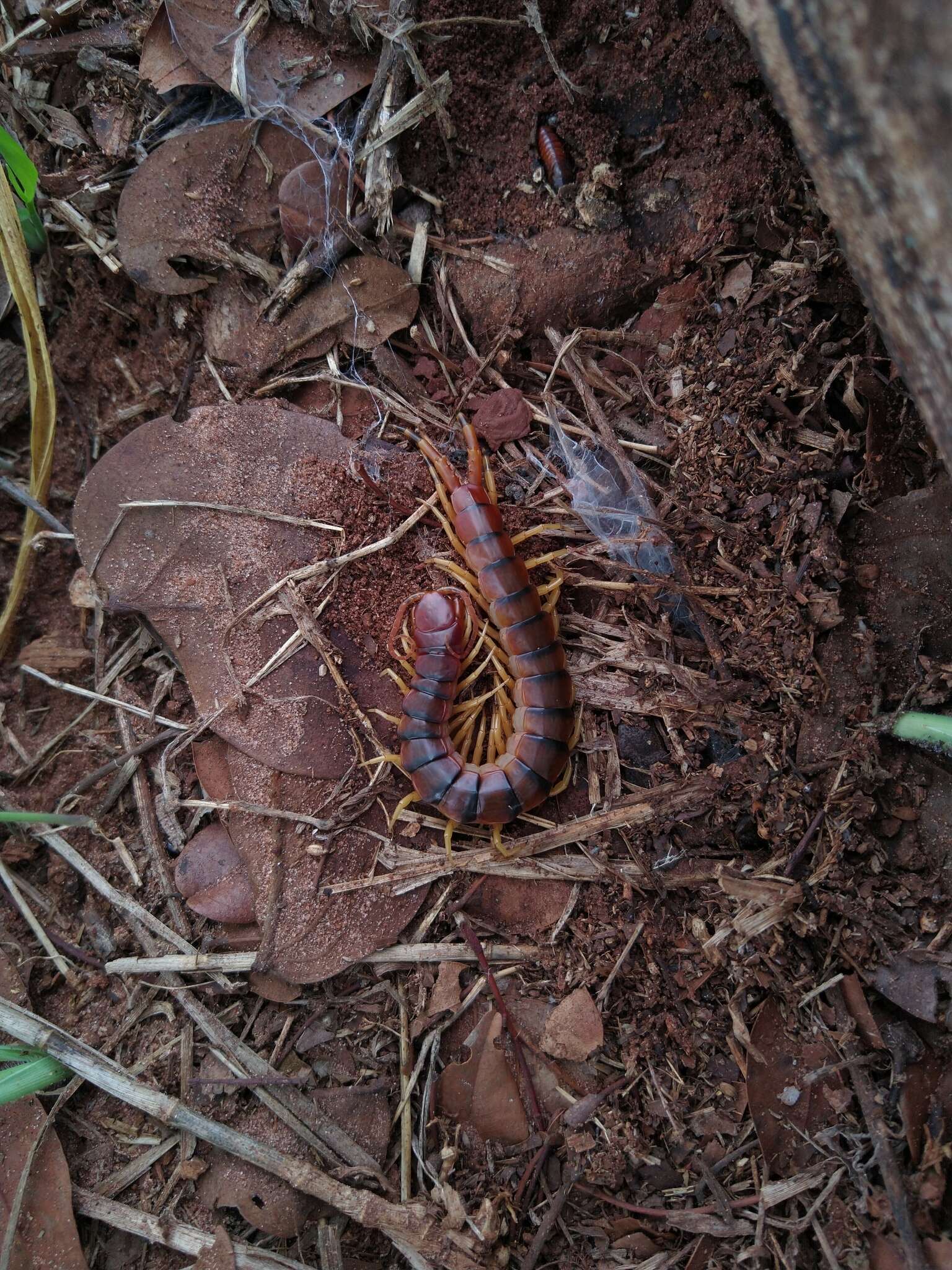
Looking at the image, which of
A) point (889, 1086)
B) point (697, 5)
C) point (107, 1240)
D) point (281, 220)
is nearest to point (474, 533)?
point (281, 220)

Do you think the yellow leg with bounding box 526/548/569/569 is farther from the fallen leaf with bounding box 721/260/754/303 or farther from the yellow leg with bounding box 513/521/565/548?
the fallen leaf with bounding box 721/260/754/303

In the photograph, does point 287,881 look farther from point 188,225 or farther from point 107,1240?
point 188,225

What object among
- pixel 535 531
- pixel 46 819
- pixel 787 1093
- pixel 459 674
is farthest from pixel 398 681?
pixel 787 1093

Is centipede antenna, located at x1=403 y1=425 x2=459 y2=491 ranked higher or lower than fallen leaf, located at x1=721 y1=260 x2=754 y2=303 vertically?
lower

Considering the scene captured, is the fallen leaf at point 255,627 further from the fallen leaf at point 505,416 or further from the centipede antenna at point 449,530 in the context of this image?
the fallen leaf at point 505,416

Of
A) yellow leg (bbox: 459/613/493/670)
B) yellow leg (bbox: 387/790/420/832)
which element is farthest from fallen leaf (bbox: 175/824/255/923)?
yellow leg (bbox: 459/613/493/670)

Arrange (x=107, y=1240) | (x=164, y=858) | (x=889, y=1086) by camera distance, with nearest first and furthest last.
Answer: (x=889, y=1086), (x=107, y=1240), (x=164, y=858)
